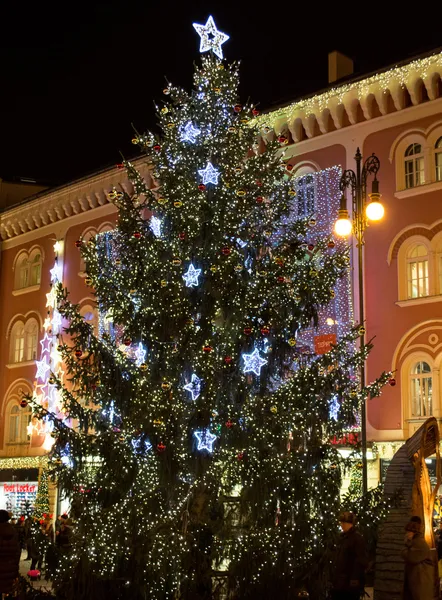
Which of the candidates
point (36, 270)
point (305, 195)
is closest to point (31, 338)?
point (36, 270)

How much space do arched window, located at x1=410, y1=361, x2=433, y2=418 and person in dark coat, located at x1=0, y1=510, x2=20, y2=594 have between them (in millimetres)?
13501

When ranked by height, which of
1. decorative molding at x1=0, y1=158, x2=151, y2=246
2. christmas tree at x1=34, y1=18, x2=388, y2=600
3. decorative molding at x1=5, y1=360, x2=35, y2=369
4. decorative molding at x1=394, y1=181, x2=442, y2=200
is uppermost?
decorative molding at x1=0, y1=158, x2=151, y2=246

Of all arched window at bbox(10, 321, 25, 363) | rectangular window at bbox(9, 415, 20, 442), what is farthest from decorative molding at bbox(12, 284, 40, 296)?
rectangular window at bbox(9, 415, 20, 442)

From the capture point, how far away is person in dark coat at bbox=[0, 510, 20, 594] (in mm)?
10336

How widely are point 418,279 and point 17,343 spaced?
746 inches

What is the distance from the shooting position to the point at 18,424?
3419cm

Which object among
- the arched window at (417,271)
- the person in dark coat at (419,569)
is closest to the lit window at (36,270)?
the arched window at (417,271)

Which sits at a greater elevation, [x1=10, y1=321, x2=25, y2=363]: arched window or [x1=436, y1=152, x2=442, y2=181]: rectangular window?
[x1=436, y1=152, x2=442, y2=181]: rectangular window

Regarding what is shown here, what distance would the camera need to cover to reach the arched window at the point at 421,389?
21.8 metres

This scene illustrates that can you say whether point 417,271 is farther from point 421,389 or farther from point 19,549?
point 19,549

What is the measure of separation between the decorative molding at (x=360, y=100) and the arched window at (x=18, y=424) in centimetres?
1550

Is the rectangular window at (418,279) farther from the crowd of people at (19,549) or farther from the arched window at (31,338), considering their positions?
the arched window at (31,338)

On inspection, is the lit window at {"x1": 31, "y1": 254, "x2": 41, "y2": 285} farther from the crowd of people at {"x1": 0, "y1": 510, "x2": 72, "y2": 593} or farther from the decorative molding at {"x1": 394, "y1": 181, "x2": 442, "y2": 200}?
the crowd of people at {"x1": 0, "y1": 510, "x2": 72, "y2": 593}

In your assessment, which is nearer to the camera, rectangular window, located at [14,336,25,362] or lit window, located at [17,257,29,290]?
rectangular window, located at [14,336,25,362]
